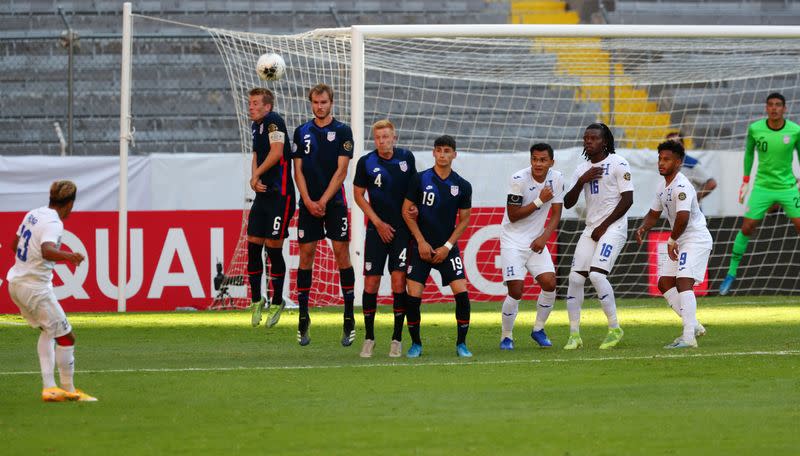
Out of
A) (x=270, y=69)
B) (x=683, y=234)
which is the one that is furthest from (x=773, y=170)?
(x=270, y=69)

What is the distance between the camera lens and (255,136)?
39.4ft

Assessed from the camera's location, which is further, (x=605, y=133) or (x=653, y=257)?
(x=653, y=257)

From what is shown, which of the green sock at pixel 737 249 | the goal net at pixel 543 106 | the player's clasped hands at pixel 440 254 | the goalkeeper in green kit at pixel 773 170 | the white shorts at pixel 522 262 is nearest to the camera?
the player's clasped hands at pixel 440 254

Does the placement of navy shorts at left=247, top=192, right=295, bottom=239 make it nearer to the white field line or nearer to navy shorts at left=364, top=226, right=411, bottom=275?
navy shorts at left=364, top=226, right=411, bottom=275

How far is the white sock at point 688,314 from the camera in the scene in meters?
10.5

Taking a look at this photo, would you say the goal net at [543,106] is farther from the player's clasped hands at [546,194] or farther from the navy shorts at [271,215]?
the player's clasped hands at [546,194]

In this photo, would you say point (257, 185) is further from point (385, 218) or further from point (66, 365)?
point (66, 365)

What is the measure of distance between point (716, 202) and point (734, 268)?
4.59 m

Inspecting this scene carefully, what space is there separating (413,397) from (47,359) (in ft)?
7.25

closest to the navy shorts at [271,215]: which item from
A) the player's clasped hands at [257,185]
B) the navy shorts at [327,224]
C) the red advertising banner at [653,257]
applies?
the player's clasped hands at [257,185]

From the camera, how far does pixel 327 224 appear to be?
11336 mm

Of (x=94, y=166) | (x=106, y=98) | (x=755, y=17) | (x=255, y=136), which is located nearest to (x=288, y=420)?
(x=255, y=136)

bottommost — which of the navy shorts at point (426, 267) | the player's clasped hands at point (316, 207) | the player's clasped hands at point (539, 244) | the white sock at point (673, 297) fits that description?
the white sock at point (673, 297)

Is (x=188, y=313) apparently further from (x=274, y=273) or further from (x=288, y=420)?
(x=288, y=420)
